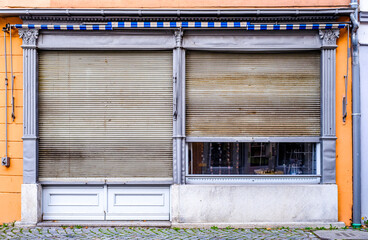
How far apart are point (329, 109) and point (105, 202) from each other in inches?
197

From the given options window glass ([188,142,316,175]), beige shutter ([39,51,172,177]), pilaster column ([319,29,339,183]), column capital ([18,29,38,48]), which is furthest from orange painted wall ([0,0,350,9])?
window glass ([188,142,316,175])

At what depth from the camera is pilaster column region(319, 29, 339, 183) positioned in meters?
7.12

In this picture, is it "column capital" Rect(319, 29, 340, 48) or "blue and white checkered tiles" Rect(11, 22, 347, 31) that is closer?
"blue and white checkered tiles" Rect(11, 22, 347, 31)

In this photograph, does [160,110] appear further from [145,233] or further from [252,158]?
[145,233]

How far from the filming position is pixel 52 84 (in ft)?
23.9

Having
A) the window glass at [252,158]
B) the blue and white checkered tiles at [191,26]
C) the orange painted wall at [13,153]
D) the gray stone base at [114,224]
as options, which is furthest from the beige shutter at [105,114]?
the gray stone base at [114,224]

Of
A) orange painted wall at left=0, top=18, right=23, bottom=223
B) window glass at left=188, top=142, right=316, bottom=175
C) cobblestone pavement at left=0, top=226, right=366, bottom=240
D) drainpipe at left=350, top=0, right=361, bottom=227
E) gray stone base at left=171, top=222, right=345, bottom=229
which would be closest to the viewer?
cobblestone pavement at left=0, top=226, right=366, bottom=240

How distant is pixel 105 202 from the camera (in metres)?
7.25

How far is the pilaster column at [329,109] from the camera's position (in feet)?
23.4

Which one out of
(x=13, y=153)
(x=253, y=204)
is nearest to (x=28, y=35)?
(x=13, y=153)

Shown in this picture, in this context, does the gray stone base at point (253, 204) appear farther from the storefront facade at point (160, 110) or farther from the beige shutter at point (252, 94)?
the beige shutter at point (252, 94)

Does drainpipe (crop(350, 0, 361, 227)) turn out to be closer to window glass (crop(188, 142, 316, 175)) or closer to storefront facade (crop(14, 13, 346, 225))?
storefront facade (crop(14, 13, 346, 225))

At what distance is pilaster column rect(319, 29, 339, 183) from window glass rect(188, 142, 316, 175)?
0.92ft

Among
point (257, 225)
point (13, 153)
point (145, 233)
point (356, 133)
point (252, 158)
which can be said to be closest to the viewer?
point (145, 233)
